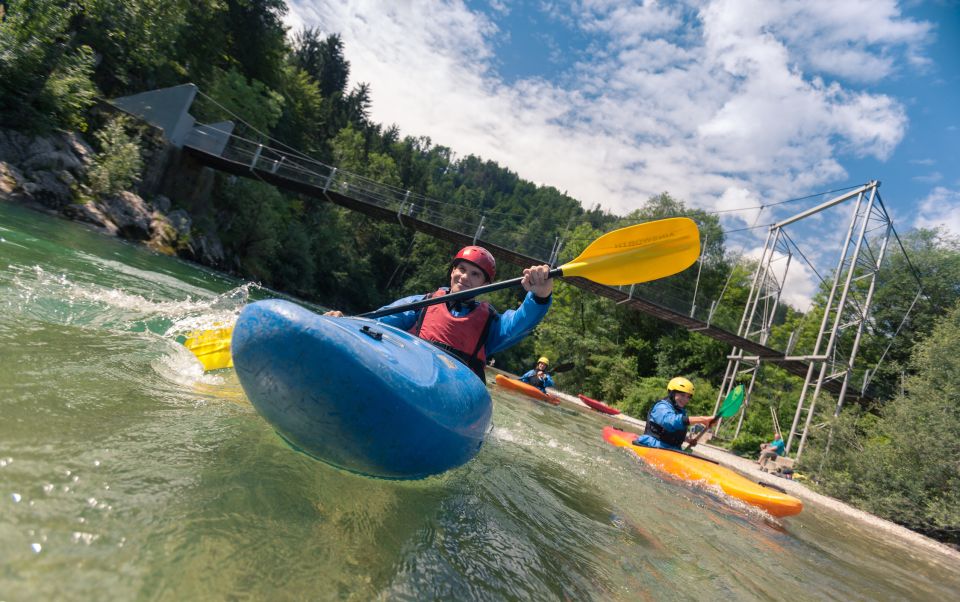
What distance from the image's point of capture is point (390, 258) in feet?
152

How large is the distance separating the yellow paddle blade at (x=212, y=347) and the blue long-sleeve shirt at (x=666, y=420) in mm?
4804

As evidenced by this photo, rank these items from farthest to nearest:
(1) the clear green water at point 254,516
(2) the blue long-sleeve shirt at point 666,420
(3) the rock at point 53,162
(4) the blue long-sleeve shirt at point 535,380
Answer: (4) the blue long-sleeve shirt at point 535,380, (3) the rock at point 53,162, (2) the blue long-sleeve shirt at point 666,420, (1) the clear green water at point 254,516

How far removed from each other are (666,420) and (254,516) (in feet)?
17.9

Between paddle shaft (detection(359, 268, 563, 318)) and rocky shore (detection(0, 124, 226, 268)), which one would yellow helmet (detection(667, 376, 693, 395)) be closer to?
paddle shaft (detection(359, 268, 563, 318))

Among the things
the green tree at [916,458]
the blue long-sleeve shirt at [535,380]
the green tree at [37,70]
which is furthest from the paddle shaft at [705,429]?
the green tree at [37,70]

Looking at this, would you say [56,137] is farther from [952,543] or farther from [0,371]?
[952,543]

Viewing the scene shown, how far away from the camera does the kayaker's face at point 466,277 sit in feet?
11.5

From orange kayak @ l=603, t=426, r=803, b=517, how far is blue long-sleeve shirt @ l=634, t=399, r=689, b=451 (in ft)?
0.73

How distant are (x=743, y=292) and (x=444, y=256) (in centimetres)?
2554

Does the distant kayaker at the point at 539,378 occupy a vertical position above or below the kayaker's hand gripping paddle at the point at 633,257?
below

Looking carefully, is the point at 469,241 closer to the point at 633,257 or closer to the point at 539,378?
the point at 539,378

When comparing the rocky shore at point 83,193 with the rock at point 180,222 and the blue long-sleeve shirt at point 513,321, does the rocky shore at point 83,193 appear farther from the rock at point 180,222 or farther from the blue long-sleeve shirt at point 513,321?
the blue long-sleeve shirt at point 513,321

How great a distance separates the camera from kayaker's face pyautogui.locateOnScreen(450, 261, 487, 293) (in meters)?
3.50

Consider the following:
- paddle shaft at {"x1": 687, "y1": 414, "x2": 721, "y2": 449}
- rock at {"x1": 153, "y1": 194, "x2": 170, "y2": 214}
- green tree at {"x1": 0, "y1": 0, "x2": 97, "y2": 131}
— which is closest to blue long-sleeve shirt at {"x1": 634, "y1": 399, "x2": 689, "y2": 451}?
paddle shaft at {"x1": 687, "y1": 414, "x2": 721, "y2": 449}
